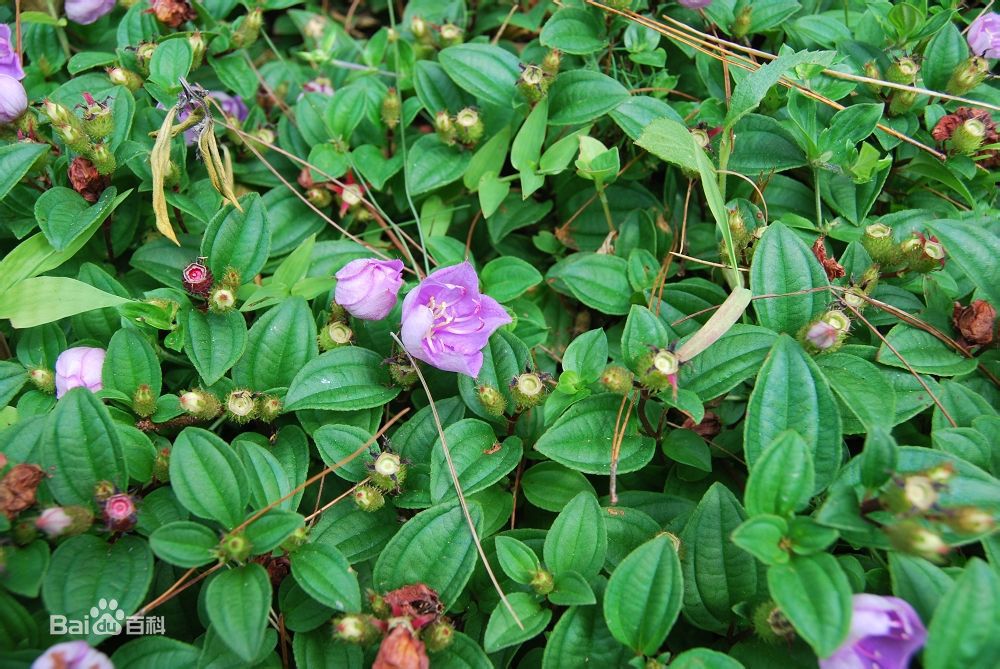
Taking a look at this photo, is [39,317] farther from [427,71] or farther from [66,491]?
[427,71]

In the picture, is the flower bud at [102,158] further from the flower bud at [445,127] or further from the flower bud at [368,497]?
the flower bud at [368,497]

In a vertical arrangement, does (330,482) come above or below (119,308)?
below

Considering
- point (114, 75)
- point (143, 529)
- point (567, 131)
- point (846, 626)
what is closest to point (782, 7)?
point (567, 131)

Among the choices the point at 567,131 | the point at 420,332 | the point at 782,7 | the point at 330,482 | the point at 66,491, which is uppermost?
the point at 782,7

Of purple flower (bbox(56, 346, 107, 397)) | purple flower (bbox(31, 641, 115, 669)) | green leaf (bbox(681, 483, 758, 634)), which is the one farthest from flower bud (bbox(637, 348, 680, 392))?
purple flower (bbox(56, 346, 107, 397))

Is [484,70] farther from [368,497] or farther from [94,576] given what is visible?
[94,576]

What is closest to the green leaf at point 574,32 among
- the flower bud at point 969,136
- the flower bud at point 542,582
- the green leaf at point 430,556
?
the flower bud at point 969,136
